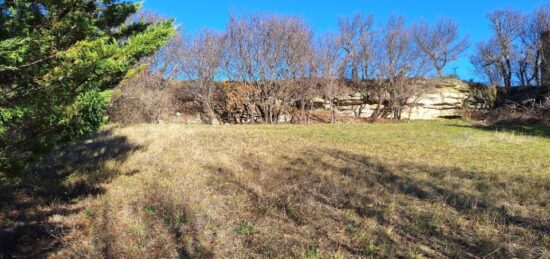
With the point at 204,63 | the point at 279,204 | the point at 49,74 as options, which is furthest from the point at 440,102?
the point at 49,74

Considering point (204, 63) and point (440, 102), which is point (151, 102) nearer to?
point (204, 63)

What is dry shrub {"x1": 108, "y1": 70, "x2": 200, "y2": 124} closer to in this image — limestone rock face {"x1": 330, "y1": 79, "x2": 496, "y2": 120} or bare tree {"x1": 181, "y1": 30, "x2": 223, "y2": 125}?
bare tree {"x1": 181, "y1": 30, "x2": 223, "y2": 125}

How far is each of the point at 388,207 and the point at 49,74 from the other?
4497mm

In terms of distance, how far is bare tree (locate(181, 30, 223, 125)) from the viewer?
20.7 meters

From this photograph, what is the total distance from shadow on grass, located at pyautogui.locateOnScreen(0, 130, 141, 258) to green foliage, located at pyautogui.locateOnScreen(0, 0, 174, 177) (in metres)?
1.19

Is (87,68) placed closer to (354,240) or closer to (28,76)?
(28,76)

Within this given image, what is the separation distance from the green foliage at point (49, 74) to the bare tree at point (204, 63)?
52.7 ft

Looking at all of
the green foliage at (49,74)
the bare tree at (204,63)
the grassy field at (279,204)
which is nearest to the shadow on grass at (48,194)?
the grassy field at (279,204)

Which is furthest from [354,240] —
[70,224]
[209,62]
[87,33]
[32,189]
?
[209,62]

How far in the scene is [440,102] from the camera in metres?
24.8

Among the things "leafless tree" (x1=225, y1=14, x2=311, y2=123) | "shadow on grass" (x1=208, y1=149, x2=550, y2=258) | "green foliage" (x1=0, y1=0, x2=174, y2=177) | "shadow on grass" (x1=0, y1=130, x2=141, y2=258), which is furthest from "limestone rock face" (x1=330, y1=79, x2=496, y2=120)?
"green foliage" (x1=0, y1=0, x2=174, y2=177)

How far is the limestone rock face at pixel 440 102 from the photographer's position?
24.1m

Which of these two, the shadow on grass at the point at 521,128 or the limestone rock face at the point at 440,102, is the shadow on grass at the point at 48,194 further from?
the limestone rock face at the point at 440,102

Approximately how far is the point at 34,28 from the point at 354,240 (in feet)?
15.0
